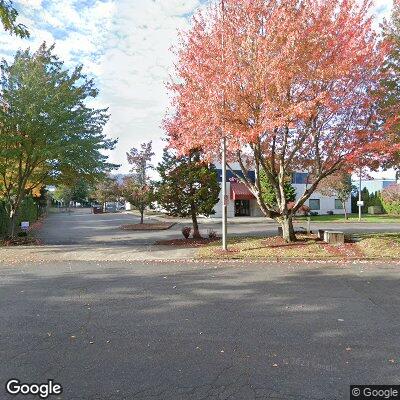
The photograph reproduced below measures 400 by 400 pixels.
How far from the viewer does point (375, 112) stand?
13.5 metres

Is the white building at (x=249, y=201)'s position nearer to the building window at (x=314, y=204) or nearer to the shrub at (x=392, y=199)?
the building window at (x=314, y=204)

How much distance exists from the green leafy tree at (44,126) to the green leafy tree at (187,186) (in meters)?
3.52

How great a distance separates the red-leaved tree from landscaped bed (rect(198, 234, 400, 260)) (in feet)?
11.8

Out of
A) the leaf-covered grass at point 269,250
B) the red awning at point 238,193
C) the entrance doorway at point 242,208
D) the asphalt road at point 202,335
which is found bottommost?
the asphalt road at point 202,335

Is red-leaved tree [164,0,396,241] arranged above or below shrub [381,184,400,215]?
above

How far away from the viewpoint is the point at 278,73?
420 inches

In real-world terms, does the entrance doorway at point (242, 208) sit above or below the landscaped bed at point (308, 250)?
above

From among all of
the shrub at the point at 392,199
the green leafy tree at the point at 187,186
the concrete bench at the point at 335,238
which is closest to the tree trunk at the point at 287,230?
the concrete bench at the point at 335,238

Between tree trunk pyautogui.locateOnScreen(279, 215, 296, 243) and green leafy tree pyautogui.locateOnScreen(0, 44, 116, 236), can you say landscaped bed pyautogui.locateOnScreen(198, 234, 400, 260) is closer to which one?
tree trunk pyautogui.locateOnScreen(279, 215, 296, 243)

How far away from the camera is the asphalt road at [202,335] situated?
141 inches

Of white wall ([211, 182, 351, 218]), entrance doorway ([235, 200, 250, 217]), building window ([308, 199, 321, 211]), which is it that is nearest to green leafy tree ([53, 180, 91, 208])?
white wall ([211, 182, 351, 218])

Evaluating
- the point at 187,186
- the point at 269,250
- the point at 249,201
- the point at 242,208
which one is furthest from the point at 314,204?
the point at 269,250

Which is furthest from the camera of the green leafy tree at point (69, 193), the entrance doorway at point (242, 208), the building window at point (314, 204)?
the green leafy tree at point (69, 193)

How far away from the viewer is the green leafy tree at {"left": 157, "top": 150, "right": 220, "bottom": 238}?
1736cm
